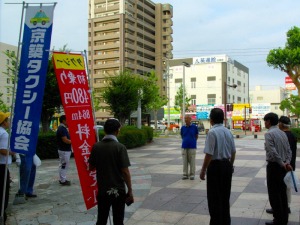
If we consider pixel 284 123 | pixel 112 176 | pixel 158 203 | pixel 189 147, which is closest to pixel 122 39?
pixel 189 147

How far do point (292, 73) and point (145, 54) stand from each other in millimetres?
64398

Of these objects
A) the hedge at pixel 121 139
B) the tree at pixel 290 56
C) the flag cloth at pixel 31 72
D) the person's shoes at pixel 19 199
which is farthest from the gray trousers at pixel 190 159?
the tree at pixel 290 56

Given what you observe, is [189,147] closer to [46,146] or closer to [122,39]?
[46,146]

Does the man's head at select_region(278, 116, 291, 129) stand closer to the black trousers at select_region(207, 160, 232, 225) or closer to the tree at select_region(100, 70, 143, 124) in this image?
the black trousers at select_region(207, 160, 232, 225)

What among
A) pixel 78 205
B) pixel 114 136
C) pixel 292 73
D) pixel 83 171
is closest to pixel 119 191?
pixel 114 136

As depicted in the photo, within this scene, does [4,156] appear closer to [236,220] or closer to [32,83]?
[32,83]

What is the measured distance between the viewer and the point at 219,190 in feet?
14.4

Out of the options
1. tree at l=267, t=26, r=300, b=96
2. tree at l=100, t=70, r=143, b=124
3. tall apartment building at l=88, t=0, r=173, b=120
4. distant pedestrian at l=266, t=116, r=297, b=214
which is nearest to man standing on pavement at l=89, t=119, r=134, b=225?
distant pedestrian at l=266, t=116, r=297, b=214

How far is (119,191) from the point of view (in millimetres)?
3730

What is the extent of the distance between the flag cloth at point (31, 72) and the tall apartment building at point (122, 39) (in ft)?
235

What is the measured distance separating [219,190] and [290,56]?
76.6ft

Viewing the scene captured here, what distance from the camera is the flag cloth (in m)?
5.20

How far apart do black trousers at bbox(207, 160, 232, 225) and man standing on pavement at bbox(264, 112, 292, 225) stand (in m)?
0.91

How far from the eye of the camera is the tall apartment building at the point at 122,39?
80.5 meters
